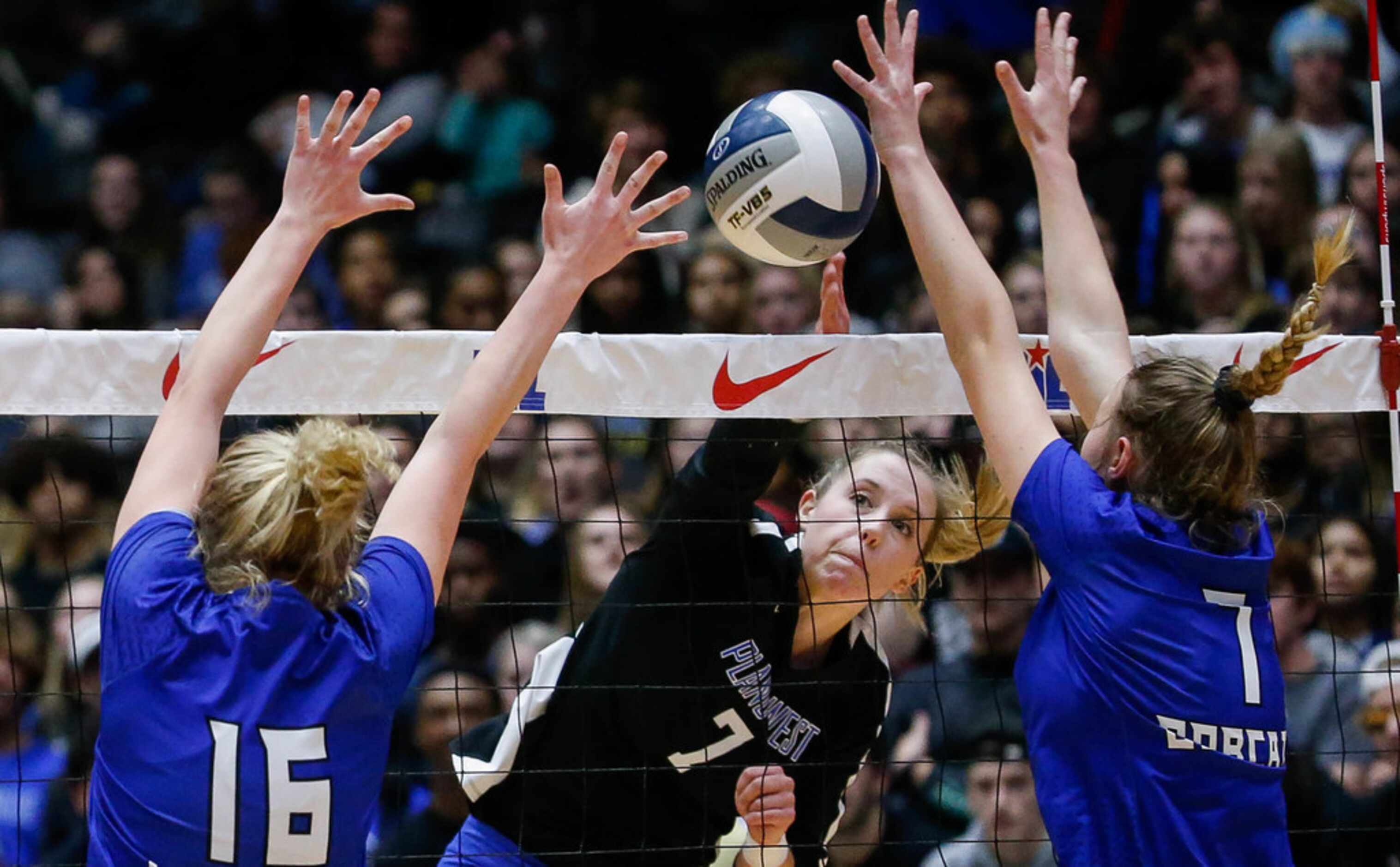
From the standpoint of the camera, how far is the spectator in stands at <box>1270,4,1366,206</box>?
764cm

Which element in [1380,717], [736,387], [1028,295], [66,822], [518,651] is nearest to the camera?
[736,387]

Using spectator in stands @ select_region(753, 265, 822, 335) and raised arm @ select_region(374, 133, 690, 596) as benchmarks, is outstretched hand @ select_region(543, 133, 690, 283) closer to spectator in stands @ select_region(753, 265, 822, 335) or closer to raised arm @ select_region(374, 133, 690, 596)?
raised arm @ select_region(374, 133, 690, 596)

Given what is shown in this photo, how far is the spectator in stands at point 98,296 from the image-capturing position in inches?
305

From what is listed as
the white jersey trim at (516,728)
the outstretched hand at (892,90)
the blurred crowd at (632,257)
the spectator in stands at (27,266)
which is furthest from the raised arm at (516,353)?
the spectator in stands at (27,266)

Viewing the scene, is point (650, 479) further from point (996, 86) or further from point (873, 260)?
point (996, 86)

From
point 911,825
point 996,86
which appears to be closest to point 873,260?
point 996,86

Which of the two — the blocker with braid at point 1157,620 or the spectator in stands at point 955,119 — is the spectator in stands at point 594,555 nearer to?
the spectator in stands at point 955,119

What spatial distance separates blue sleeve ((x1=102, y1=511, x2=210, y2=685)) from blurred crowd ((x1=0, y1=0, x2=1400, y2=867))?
261 cm

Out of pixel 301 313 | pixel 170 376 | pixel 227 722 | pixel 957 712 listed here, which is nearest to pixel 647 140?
pixel 301 313

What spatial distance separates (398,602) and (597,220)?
0.86m

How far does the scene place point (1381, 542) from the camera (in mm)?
6352

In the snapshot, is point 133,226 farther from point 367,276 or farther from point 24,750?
point 24,750

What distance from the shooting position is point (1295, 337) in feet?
8.60

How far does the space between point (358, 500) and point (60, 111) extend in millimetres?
7081
